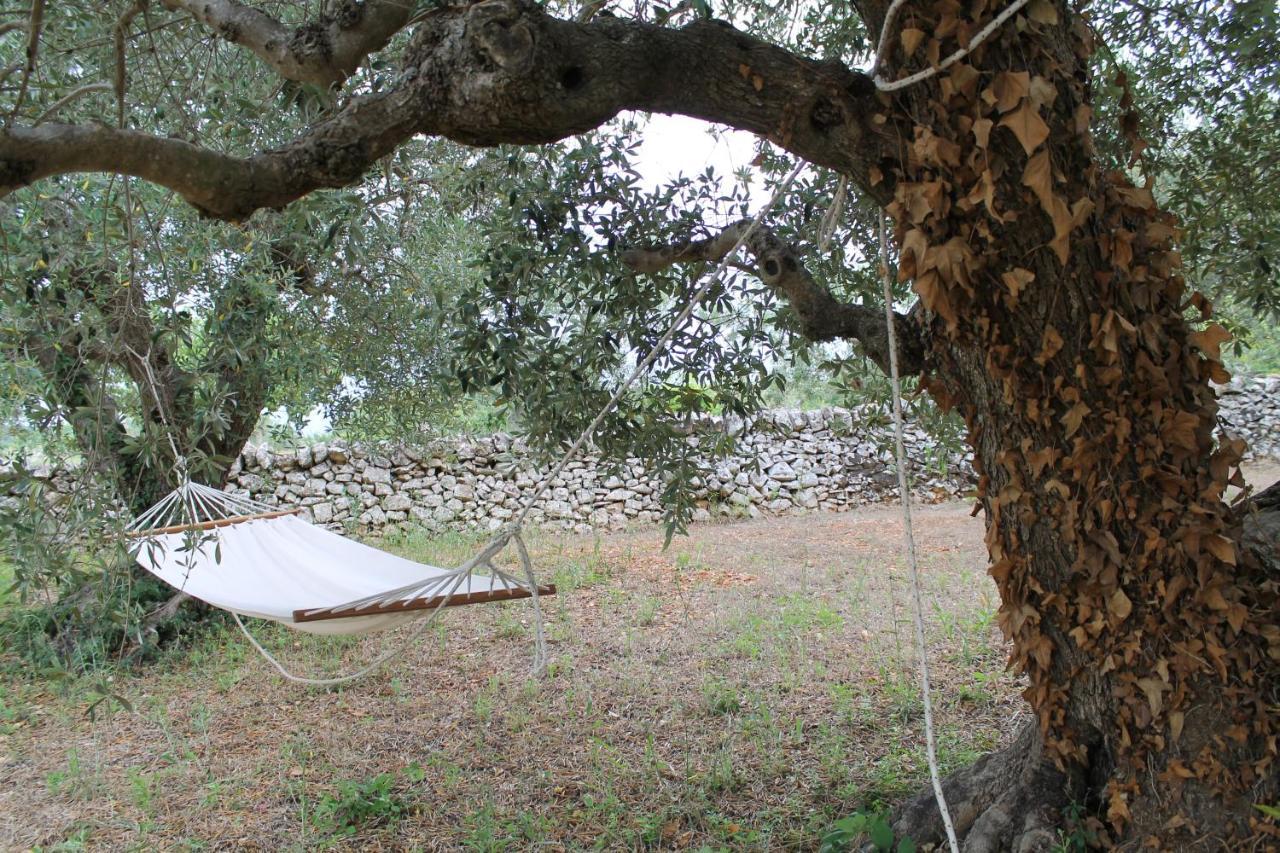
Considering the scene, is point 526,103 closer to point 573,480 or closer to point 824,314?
point 824,314

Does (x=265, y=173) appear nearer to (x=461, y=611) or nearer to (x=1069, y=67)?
(x=1069, y=67)

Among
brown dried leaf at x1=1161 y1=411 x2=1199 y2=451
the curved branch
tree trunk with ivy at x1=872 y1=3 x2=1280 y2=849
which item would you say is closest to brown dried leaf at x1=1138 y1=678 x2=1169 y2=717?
tree trunk with ivy at x1=872 y1=3 x2=1280 y2=849

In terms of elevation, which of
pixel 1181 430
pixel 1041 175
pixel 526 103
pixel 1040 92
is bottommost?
pixel 1181 430

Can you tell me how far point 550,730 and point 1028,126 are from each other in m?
2.33

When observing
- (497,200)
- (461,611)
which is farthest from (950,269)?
(461,611)

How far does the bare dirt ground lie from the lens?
2.35m

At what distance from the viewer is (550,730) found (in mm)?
2938

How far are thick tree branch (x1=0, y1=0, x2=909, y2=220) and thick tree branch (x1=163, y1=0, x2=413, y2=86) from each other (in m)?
0.13

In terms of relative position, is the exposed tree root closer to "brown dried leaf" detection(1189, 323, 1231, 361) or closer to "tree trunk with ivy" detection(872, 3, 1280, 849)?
"tree trunk with ivy" detection(872, 3, 1280, 849)

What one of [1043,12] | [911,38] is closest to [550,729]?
[911,38]

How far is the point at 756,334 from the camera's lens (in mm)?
2619

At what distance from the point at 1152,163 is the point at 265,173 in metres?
2.07

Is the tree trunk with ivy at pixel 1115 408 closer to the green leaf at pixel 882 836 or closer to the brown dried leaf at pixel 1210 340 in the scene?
the brown dried leaf at pixel 1210 340

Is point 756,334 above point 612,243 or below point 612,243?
below
